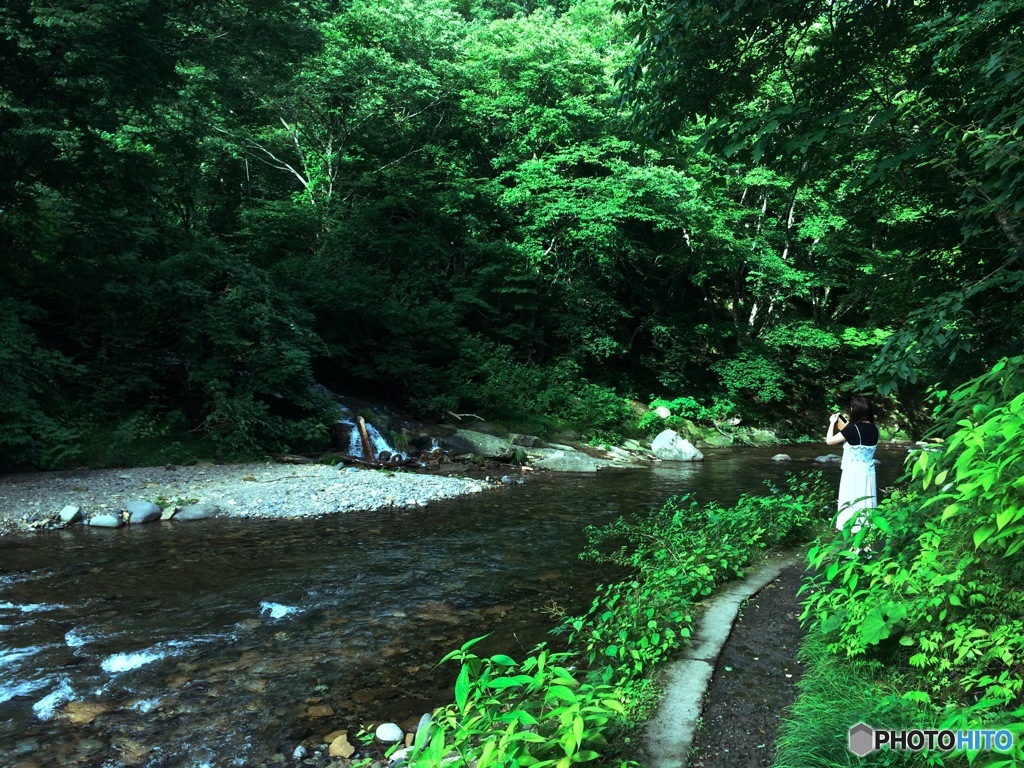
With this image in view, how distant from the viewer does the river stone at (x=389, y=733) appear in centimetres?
358

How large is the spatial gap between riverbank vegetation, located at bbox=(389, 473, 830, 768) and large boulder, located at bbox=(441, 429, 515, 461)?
8181 millimetres

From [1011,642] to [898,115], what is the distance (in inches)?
152

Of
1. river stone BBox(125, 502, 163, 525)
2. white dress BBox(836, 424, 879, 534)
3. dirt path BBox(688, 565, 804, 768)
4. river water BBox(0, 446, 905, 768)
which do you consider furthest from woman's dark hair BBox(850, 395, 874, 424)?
river stone BBox(125, 502, 163, 525)

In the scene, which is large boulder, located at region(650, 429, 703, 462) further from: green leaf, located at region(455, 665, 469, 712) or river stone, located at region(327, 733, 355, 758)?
green leaf, located at region(455, 665, 469, 712)

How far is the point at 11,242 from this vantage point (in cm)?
1149

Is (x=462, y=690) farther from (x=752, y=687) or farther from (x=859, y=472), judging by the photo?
(x=859, y=472)

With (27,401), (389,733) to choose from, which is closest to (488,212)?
(27,401)

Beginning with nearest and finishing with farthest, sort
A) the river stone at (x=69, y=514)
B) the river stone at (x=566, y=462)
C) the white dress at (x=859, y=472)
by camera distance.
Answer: the white dress at (x=859, y=472) < the river stone at (x=69, y=514) < the river stone at (x=566, y=462)

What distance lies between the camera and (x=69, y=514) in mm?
8453

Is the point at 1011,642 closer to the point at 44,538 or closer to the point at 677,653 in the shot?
the point at 677,653

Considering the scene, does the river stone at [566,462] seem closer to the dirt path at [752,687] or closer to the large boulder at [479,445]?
the large boulder at [479,445]

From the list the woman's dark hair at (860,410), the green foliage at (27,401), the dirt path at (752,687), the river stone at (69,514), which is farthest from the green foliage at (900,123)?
the green foliage at (27,401)

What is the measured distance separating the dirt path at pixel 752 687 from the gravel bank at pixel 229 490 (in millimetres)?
6911

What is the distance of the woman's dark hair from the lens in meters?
6.19
